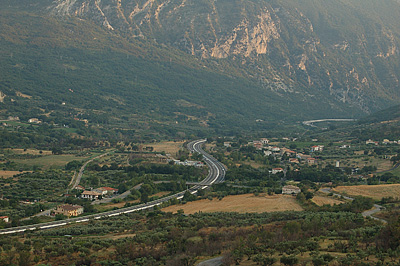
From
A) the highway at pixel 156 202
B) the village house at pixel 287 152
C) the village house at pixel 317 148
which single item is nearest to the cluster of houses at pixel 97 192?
the highway at pixel 156 202

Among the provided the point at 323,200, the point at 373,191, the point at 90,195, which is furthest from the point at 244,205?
the point at 90,195

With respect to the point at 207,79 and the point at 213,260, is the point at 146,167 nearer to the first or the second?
the point at 213,260

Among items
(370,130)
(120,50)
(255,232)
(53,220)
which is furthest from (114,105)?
(255,232)

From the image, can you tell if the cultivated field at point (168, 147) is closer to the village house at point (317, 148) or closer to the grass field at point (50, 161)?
the grass field at point (50, 161)

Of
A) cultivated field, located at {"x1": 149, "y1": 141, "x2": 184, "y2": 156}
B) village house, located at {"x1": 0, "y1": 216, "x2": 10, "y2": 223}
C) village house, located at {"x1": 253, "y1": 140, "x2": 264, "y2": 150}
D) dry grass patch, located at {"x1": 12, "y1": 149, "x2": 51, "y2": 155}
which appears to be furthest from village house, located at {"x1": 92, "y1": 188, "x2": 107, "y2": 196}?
village house, located at {"x1": 253, "y1": 140, "x2": 264, "y2": 150}

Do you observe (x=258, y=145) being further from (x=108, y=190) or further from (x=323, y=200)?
(x=323, y=200)
